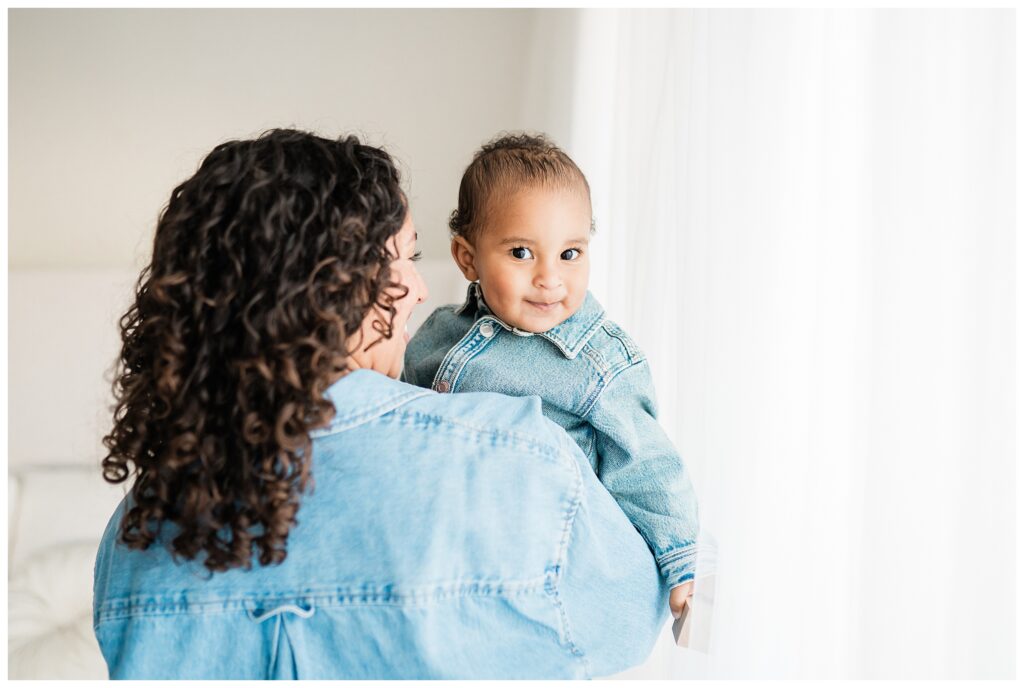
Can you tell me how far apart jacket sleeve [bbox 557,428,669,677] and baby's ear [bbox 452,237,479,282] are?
0.39 meters

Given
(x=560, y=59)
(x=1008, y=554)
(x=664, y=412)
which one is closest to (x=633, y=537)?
(x=1008, y=554)

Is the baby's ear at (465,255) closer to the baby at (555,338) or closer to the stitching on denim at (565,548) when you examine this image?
the baby at (555,338)

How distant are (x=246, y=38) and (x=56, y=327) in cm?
125

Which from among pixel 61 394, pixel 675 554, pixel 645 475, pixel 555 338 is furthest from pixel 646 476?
pixel 61 394

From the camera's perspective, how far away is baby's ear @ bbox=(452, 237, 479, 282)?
3.85 feet

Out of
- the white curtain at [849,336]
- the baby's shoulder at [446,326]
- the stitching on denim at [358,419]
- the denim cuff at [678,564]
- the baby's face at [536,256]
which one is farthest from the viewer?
the baby's shoulder at [446,326]

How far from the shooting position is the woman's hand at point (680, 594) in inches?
38.6

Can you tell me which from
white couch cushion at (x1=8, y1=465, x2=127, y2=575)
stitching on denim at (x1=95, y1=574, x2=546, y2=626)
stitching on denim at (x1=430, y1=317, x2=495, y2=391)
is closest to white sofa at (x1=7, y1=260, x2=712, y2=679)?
white couch cushion at (x1=8, y1=465, x2=127, y2=575)

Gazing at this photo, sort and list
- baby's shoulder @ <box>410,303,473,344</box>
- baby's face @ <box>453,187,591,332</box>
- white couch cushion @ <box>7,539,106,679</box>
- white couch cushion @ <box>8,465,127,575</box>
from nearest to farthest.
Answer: baby's face @ <box>453,187,591,332</box>
baby's shoulder @ <box>410,303,473,344</box>
white couch cushion @ <box>7,539,106,679</box>
white couch cushion @ <box>8,465,127,575</box>

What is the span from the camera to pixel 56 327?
2.90m

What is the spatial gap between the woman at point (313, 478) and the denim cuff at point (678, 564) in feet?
0.52

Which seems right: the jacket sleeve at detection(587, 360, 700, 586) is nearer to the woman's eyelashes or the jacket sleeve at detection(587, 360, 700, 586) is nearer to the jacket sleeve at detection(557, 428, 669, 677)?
the jacket sleeve at detection(557, 428, 669, 677)

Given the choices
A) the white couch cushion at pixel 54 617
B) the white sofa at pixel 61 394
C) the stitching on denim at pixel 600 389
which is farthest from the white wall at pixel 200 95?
the stitching on denim at pixel 600 389

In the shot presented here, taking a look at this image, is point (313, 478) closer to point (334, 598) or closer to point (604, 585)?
point (334, 598)
